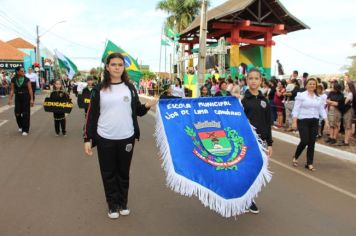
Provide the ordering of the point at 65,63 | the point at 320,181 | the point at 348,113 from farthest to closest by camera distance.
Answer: the point at 65,63 → the point at 348,113 → the point at 320,181

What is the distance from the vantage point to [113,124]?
4516 mm

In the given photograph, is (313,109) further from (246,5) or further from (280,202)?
(246,5)

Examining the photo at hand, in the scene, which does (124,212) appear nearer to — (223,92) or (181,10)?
(223,92)

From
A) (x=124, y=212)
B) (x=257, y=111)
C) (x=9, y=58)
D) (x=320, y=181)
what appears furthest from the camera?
(x=9, y=58)

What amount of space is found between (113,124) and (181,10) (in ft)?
144

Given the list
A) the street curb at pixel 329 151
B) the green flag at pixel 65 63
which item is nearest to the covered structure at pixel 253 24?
the green flag at pixel 65 63

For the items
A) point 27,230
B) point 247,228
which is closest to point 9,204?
point 27,230

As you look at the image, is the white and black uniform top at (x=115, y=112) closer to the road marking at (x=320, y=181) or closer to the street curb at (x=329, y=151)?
the road marking at (x=320, y=181)

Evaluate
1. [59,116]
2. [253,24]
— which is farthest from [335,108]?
[253,24]

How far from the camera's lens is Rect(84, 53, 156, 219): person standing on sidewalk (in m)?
4.51

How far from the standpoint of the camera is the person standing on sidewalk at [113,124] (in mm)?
4508

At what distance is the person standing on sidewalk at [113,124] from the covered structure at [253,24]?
20677 mm

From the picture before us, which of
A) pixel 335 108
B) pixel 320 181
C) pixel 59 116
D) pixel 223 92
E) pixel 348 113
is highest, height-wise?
pixel 223 92

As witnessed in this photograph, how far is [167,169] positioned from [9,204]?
220cm
